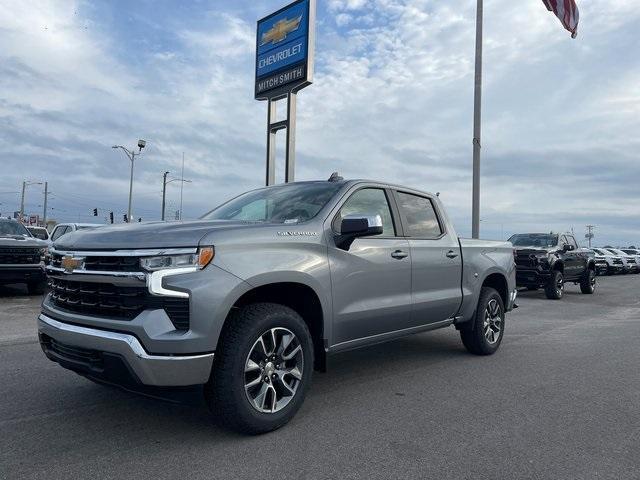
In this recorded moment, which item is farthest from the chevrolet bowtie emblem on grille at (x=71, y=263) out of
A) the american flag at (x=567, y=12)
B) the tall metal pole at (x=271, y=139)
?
the american flag at (x=567, y=12)

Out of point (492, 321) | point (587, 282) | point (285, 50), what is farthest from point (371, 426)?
point (587, 282)

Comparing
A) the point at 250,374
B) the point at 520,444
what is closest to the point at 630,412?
the point at 520,444

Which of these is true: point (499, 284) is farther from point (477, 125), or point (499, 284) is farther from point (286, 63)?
point (286, 63)

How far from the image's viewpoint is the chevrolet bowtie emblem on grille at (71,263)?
11.7ft

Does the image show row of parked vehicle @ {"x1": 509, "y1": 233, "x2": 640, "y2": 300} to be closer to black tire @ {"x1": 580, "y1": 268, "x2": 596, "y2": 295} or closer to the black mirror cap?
black tire @ {"x1": 580, "y1": 268, "x2": 596, "y2": 295}

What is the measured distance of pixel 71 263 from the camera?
3605mm

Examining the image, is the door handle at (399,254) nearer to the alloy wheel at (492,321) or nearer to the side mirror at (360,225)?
the side mirror at (360,225)

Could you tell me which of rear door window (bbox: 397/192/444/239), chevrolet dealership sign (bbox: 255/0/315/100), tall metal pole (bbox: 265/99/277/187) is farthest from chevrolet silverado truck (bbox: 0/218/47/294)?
chevrolet dealership sign (bbox: 255/0/315/100)

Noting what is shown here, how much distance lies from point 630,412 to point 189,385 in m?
3.54

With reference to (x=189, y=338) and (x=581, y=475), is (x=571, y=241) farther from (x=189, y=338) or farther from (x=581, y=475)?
(x=189, y=338)

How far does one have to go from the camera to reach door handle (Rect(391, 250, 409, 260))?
4756mm

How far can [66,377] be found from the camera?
16.3 ft

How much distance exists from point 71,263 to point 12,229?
379 inches

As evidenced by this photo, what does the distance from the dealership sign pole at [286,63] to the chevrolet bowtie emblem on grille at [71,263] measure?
12.6 m
